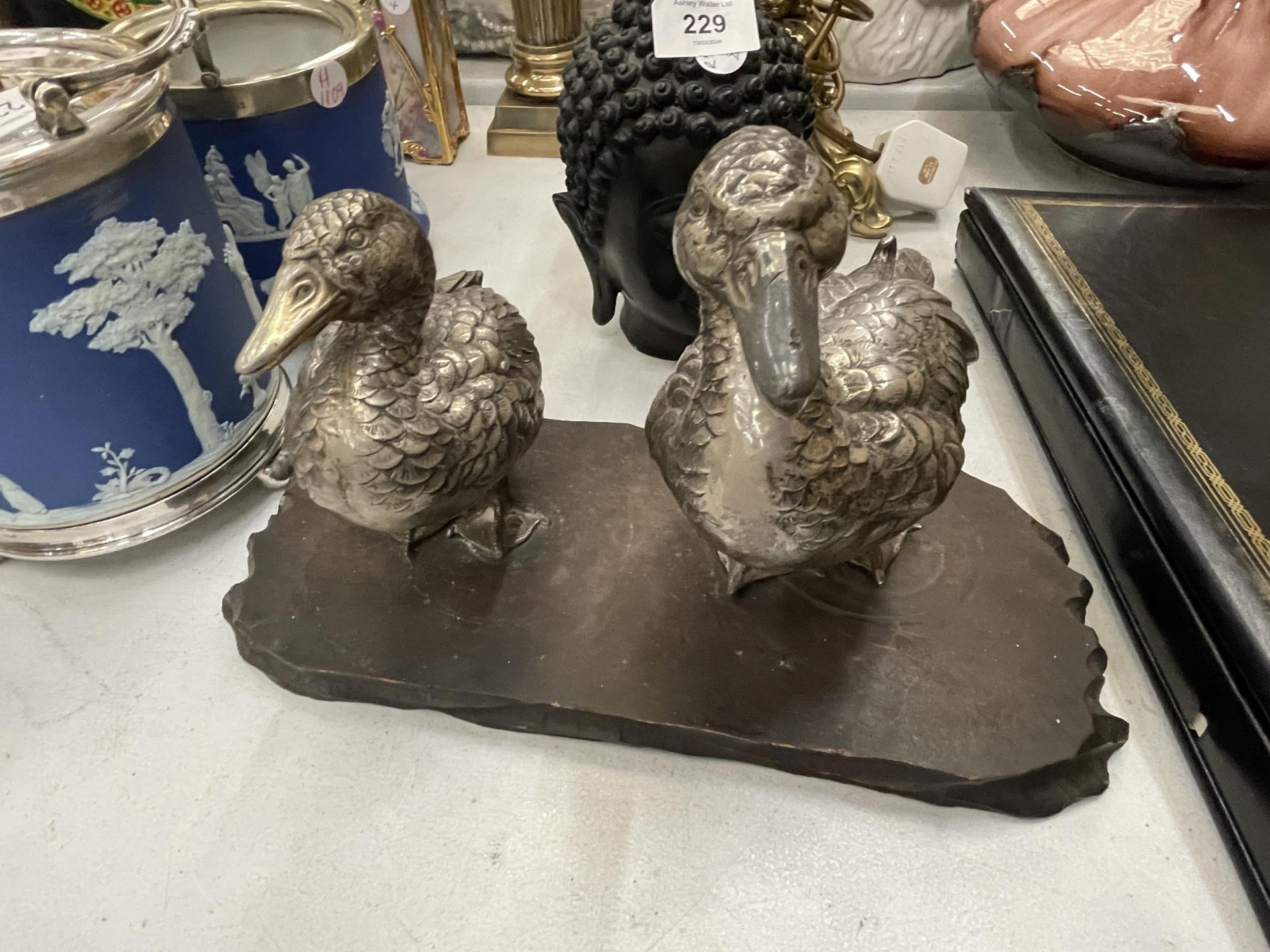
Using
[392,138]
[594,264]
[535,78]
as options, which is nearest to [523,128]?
[535,78]

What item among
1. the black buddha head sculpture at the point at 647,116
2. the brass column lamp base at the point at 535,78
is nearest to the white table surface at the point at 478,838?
the black buddha head sculpture at the point at 647,116

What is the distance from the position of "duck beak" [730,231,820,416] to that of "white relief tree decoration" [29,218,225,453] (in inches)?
19.1

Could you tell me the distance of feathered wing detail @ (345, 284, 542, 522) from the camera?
1.89 ft

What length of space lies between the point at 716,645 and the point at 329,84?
0.66m

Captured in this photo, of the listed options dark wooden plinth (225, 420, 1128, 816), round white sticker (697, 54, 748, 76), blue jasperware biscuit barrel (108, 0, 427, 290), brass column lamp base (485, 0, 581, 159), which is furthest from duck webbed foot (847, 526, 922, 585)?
brass column lamp base (485, 0, 581, 159)

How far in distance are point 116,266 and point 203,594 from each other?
0.31 metres

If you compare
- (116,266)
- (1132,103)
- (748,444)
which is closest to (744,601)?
(748,444)

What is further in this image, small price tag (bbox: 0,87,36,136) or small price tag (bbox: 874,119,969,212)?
small price tag (bbox: 874,119,969,212)

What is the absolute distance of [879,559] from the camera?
69 cm

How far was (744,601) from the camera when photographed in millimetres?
690

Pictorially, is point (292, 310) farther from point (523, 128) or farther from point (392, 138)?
point (523, 128)

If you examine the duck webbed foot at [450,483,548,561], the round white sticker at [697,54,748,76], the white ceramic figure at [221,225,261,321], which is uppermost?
the round white sticker at [697,54,748,76]

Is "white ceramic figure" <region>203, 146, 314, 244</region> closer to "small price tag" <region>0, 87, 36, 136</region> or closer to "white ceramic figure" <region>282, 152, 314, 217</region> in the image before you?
"white ceramic figure" <region>282, 152, 314, 217</region>

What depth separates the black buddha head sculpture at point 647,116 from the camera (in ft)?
2.38
